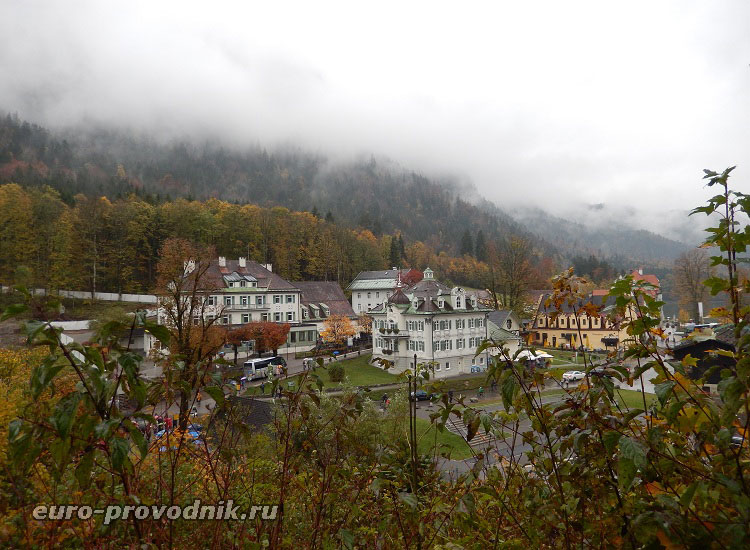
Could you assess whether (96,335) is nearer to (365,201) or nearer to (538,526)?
(538,526)

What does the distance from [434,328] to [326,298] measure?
68.8 ft

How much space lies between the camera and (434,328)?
114 feet

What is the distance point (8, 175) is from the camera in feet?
267

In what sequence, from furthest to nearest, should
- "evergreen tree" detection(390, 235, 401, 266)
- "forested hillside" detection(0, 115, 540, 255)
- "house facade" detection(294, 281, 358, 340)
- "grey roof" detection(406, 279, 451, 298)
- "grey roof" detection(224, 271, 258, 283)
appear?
"forested hillside" detection(0, 115, 540, 255) < "evergreen tree" detection(390, 235, 401, 266) < "house facade" detection(294, 281, 358, 340) < "grey roof" detection(224, 271, 258, 283) < "grey roof" detection(406, 279, 451, 298)

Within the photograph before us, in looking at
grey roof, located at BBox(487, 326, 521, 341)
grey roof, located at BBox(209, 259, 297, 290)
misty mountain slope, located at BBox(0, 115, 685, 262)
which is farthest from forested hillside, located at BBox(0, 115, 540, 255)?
grey roof, located at BBox(487, 326, 521, 341)

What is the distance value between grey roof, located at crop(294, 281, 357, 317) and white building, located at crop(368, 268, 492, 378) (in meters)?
14.3

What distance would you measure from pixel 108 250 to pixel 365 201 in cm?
12343

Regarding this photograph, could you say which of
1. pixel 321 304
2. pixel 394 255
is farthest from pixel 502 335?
pixel 394 255

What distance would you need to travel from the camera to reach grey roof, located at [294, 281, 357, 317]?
5088 centimetres

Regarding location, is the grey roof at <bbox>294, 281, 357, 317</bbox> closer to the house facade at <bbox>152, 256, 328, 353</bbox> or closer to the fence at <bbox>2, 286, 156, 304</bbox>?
the house facade at <bbox>152, 256, 328, 353</bbox>

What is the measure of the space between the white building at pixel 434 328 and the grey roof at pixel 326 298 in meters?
14.3

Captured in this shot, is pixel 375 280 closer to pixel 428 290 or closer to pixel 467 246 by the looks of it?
pixel 428 290

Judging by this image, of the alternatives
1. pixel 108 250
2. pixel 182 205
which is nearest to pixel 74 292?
pixel 108 250

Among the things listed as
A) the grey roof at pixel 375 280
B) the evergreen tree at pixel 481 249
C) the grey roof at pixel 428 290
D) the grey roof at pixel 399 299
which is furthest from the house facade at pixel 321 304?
the evergreen tree at pixel 481 249
